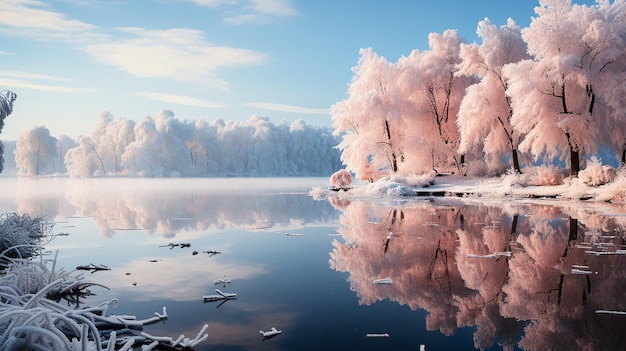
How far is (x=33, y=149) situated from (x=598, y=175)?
77.7m

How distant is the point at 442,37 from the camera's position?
38.2 meters

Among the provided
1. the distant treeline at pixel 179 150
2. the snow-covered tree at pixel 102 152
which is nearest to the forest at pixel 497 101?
the distant treeline at pixel 179 150

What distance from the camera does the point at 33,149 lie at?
2970 inches

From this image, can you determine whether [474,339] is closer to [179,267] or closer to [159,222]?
[179,267]

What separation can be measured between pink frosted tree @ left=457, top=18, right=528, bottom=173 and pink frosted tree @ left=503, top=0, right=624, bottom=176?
381cm

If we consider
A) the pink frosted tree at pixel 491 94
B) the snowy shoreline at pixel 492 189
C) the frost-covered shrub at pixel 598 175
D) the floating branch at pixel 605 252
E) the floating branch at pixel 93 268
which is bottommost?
the floating branch at pixel 93 268

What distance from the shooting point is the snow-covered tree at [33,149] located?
75.2 metres

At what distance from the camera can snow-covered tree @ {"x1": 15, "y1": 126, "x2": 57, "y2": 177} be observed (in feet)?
247

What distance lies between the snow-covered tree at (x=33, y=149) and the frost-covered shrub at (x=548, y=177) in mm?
72841

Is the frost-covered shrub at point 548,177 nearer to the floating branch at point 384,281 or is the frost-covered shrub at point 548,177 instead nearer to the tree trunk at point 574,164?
the tree trunk at point 574,164

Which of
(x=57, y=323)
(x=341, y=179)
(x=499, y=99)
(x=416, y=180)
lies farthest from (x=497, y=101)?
(x=57, y=323)

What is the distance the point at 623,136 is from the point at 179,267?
27.4m

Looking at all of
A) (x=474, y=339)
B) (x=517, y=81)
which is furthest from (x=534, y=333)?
(x=517, y=81)

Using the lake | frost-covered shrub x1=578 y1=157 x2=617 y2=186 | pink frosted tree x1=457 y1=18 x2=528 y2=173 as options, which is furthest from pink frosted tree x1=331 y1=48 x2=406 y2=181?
the lake
